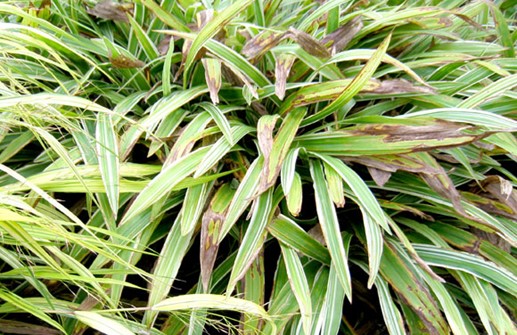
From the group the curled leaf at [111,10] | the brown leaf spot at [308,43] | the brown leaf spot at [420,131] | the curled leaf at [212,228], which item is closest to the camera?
the curled leaf at [212,228]

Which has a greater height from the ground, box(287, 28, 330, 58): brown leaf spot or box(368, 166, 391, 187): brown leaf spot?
box(287, 28, 330, 58): brown leaf spot

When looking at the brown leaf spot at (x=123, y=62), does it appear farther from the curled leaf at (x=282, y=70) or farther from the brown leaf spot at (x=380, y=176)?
the brown leaf spot at (x=380, y=176)

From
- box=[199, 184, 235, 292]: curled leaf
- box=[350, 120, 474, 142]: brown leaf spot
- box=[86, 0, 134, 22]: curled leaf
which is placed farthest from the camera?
box=[86, 0, 134, 22]: curled leaf

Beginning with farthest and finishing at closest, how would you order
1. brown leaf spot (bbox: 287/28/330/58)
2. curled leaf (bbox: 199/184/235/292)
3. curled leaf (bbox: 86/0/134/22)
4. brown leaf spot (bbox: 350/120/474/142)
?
1. curled leaf (bbox: 86/0/134/22)
2. brown leaf spot (bbox: 287/28/330/58)
3. brown leaf spot (bbox: 350/120/474/142)
4. curled leaf (bbox: 199/184/235/292)

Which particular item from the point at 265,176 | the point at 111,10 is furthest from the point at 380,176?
the point at 111,10

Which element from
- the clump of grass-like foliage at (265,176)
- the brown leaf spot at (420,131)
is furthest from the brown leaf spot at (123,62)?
the brown leaf spot at (420,131)

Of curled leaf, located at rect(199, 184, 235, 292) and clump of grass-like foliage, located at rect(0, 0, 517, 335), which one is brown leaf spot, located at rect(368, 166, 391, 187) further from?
curled leaf, located at rect(199, 184, 235, 292)

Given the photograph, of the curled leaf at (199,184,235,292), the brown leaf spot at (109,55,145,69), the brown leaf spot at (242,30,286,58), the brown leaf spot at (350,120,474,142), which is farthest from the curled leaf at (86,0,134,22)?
the brown leaf spot at (350,120,474,142)

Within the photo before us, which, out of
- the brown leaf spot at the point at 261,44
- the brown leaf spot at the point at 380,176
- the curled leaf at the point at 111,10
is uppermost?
the curled leaf at the point at 111,10
